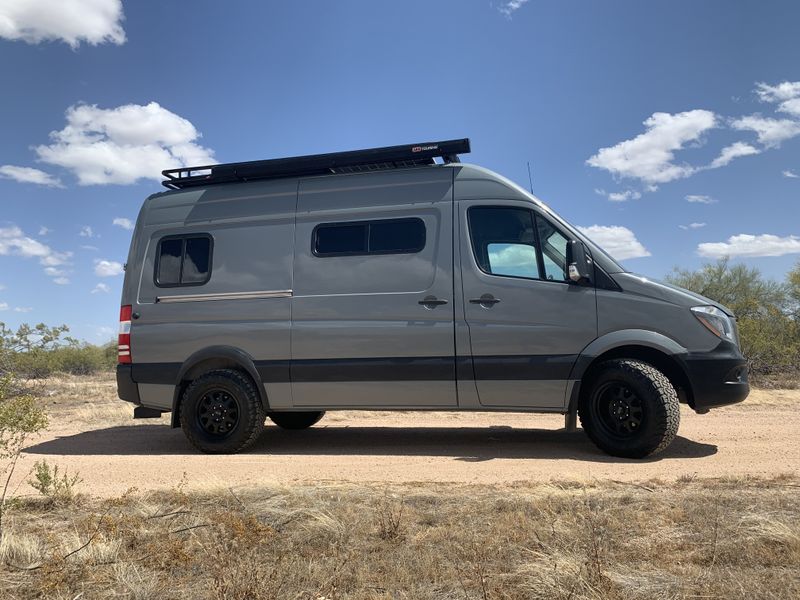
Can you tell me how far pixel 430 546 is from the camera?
3355 millimetres

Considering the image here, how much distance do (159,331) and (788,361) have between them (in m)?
14.2

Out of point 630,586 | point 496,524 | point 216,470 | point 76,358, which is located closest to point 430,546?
point 496,524

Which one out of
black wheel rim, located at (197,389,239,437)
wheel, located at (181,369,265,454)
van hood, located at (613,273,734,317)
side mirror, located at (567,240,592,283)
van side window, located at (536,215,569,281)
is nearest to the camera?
van hood, located at (613,273,734,317)

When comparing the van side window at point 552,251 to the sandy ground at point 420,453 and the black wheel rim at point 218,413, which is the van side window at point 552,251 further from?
→ the black wheel rim at point 218,413

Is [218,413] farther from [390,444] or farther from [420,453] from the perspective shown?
[420,453]

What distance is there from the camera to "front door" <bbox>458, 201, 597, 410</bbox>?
246 inches

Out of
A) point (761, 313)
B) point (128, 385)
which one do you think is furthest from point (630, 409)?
point (761, 313)

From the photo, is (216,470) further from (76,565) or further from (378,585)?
(378,585)

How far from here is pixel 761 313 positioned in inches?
797

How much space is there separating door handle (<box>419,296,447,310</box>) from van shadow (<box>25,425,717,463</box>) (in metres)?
1.60

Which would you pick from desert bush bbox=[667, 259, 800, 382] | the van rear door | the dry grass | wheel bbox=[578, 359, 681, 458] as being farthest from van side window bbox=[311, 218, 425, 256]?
desert bush bbox=[667, 259, 800, 382]

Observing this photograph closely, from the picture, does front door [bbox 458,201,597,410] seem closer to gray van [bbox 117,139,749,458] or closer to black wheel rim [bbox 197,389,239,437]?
gray van [bbox 117,139,749,458]

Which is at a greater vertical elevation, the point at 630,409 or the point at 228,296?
the point at 228,296

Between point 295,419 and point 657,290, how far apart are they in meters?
5.23
